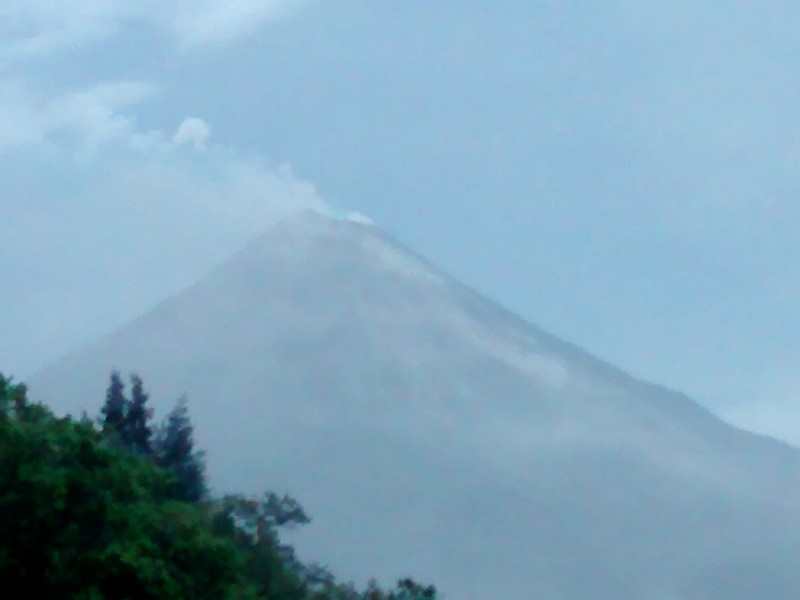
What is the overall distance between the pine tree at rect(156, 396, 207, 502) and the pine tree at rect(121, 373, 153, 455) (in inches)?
10.4

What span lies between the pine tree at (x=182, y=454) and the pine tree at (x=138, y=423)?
0.26 meters

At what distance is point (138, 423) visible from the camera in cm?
2323

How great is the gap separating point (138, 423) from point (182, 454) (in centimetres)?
101

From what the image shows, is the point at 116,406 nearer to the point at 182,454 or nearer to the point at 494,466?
the point at 182,454

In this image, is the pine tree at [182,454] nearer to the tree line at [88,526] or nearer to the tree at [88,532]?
the tree line at [88,526]

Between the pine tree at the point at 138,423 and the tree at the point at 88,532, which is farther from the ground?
the pine tree at the point at 138,423

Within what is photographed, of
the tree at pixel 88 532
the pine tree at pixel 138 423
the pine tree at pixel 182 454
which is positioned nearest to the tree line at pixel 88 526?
the tree at pixel 88 532

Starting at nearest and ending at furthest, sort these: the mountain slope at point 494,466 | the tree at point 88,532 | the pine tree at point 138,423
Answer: the tree at point 88,532 → the pine tree at point 138,423 → the mountain slope at point 494,466

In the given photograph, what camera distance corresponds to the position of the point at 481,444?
98438 millimetres

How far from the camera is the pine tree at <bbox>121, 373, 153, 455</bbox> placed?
74.5ft

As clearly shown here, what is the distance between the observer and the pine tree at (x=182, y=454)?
70.5ft

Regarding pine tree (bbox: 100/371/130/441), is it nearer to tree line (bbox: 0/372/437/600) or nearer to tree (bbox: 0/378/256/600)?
tree line (bbox: 0/372/437/600)

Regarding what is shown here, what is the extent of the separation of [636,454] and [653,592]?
22.4 m

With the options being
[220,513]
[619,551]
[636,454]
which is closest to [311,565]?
[220,513]
